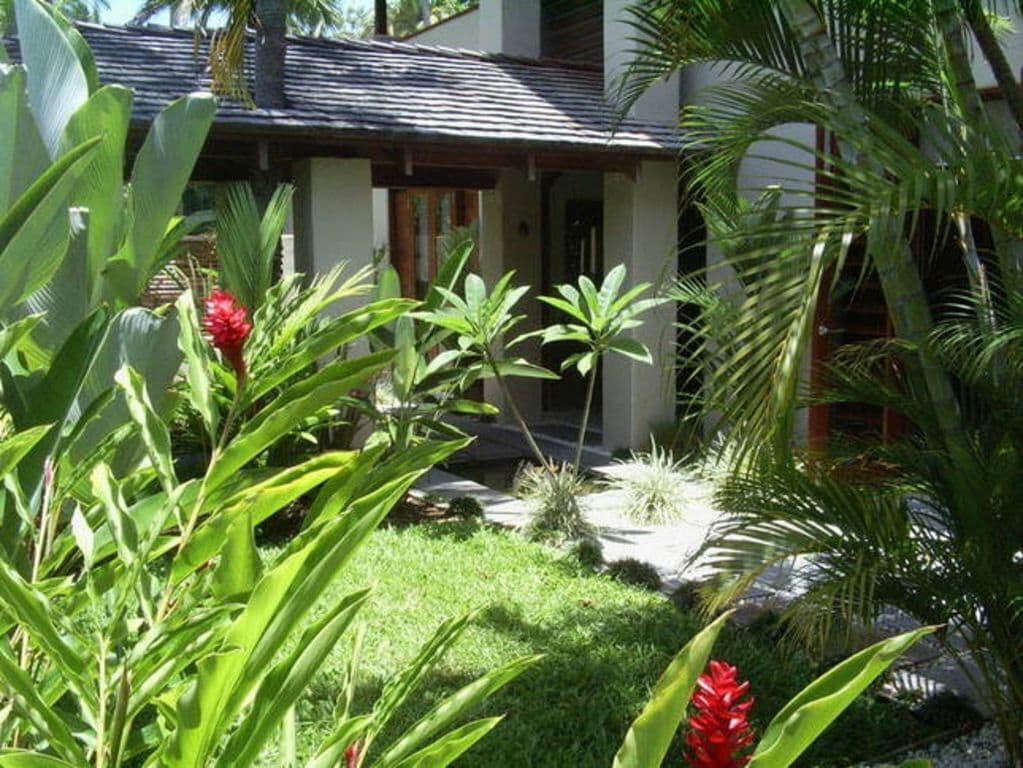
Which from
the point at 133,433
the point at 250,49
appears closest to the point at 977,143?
the point at 133,433

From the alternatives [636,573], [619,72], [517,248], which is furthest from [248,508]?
[517,248]

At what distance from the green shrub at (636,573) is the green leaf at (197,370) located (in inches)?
200

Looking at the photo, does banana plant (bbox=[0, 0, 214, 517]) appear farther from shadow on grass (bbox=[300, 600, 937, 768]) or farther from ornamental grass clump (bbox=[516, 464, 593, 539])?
ornamental grass clump (bbox=[516, 464, 593, 539])

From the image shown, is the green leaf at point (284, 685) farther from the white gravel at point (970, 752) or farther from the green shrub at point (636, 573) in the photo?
the green shrub at point (636, 573)

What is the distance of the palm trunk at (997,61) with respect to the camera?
13.8ft

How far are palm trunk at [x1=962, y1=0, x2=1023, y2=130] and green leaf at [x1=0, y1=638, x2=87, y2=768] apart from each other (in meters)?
3.96

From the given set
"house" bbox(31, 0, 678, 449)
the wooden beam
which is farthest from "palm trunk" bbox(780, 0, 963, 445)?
the wooden beam

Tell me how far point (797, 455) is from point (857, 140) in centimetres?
127

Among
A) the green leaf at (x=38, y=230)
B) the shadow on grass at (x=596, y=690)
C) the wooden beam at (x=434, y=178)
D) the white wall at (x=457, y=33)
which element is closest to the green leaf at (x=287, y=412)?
the green leaf at (x=38, y=230)

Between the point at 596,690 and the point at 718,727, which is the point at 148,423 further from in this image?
the point at 596,690

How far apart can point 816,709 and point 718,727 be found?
0.16m

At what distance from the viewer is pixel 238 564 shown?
1.36m

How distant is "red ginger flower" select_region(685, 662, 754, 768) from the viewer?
1.04 m

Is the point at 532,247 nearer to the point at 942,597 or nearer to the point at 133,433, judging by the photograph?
the point at 942,597
